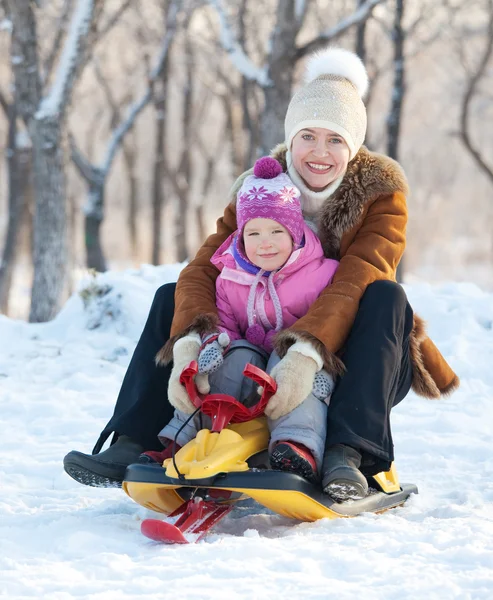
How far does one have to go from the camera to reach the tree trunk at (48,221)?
28.1 feet

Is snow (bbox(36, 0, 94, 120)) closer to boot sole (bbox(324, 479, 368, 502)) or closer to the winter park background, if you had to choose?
the winter park background

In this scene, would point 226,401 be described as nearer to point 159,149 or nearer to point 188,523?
point 188,523

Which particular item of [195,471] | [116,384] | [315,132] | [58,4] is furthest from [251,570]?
[58,4]

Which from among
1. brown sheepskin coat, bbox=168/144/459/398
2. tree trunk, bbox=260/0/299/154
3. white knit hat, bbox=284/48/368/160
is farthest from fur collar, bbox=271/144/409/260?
tree trunk, bbox=260/0/299/154

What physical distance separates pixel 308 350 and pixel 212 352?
0.32 m

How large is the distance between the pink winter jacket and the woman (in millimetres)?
77

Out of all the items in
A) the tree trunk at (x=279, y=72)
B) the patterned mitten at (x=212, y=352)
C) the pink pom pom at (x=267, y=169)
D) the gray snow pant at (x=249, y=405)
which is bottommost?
the gray snow pant at (x=249, y=405)

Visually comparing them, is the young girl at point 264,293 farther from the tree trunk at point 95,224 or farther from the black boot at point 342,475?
the tree trunk at point 95,224

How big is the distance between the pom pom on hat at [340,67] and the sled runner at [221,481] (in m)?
1.41

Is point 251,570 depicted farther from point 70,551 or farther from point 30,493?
point 30,493

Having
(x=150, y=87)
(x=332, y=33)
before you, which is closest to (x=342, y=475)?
(x=332, y=33)

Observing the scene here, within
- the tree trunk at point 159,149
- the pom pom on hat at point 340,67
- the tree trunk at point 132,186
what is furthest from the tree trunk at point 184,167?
the pom pom on hat at point 340,67

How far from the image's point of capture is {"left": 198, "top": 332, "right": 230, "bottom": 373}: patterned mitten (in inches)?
119

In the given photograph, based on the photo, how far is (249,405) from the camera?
3102 millimetres
